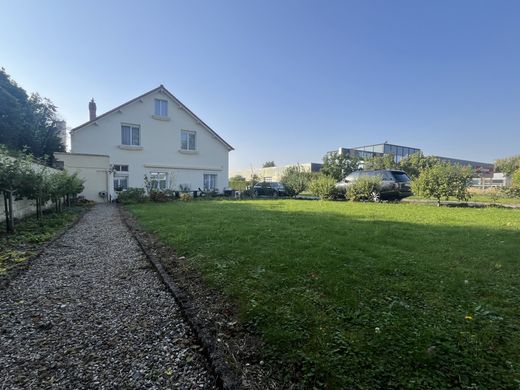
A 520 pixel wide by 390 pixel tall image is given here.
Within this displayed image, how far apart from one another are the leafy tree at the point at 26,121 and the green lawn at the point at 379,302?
69.6 ft

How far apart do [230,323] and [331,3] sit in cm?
1322

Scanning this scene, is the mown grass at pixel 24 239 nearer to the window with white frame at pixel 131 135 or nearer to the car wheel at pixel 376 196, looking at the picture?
the window with white frame at pixel 131 135

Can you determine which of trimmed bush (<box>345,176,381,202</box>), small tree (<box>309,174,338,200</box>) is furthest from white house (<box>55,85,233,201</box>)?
trimmed bush (<box>345,176,381,202</box>)

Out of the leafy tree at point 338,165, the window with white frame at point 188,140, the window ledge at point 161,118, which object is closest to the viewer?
the window ledge at point 161,118

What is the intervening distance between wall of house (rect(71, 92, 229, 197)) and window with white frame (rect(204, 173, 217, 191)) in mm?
290

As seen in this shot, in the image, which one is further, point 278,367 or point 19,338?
point 19,338

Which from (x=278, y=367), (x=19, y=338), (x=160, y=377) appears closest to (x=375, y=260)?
(x=278, y=367)

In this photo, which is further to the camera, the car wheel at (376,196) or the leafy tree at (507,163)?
the leafy tree at (507,163)

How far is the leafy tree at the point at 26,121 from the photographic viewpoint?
20.8 meters

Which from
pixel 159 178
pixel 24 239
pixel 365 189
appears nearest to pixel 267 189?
pixel 159 178

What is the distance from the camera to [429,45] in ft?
43.0

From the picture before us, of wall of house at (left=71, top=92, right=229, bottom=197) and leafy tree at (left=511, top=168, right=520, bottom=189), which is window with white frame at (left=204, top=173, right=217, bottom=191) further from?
leafy tree at (left=511, top=168, right=520, bottom=189)

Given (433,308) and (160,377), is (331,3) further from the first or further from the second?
(160,377)

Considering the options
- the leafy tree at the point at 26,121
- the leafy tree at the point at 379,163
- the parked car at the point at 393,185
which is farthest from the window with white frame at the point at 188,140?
the leafy tree at the point at 379,163
